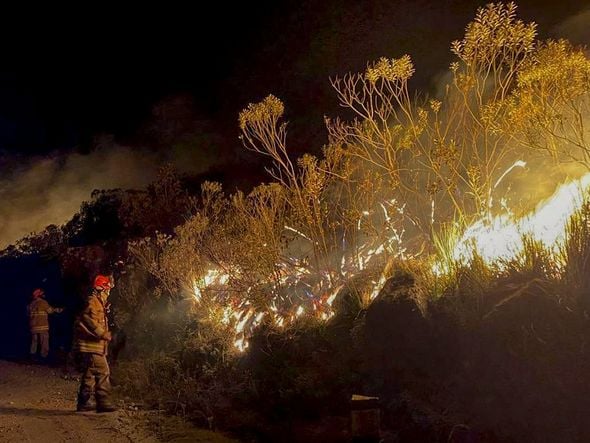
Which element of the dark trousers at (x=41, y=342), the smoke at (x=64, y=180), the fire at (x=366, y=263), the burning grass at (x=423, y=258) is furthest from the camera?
the smoke at (x=64, y=180)

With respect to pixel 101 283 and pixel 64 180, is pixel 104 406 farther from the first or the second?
pixel 64 180

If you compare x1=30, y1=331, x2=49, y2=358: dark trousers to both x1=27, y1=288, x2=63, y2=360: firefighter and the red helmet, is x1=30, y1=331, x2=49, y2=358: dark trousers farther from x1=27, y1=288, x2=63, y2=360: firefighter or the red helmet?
the red helmet

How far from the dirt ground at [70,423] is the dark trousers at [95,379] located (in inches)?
9.5

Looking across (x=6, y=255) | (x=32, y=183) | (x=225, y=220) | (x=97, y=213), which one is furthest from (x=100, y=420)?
(x=32, y=183)

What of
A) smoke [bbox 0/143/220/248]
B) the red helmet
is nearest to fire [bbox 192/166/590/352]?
the red helmet

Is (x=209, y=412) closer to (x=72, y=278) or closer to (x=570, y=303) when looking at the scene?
(x=570, y=303)

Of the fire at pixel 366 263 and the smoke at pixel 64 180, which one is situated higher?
the smoke at pixel 64 180

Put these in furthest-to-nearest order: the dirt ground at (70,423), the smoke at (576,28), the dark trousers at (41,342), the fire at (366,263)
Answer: the dark trousers at (41,342) → the smoke at (576,28) → the dirt ground at (70,423) → the fire at (366,263)

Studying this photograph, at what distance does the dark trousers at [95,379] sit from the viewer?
28.7ft

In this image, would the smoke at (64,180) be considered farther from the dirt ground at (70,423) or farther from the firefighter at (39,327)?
the dirt ground at (70,423)

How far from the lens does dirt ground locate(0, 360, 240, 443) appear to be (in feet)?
25.0

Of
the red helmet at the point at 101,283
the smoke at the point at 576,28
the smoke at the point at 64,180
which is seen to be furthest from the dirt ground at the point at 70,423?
the smoke at the point at 64,180

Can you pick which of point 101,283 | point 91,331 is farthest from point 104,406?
point 101,283

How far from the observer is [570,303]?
592cm
